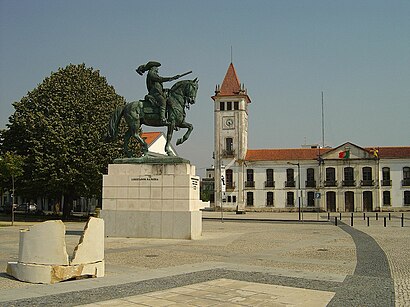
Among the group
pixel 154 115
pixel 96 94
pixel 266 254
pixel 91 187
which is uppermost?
pixel 96 94

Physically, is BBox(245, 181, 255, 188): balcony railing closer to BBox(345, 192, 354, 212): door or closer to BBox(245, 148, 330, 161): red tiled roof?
BBox(245, 148, 330, 161): red tiled roof

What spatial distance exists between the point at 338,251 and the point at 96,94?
27.0 meters

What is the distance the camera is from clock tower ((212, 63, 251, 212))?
76.8 metres

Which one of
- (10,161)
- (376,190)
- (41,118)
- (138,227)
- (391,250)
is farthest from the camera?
(376,190)

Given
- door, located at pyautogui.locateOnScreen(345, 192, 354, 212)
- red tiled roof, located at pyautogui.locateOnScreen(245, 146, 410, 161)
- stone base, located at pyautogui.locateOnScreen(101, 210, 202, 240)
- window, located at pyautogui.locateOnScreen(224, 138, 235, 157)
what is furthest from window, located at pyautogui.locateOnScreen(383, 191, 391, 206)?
stone base, located at pyautogui.locateOnScreen(101, 210, 202, 240)

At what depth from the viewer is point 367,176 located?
73.5m

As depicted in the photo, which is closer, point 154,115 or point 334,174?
point 154,115

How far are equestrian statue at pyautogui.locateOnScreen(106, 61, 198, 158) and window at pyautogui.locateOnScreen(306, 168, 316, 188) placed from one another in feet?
181

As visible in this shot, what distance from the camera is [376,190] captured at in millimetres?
73000

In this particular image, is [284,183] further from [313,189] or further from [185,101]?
[185,101]

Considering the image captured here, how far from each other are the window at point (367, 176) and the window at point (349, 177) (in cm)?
161

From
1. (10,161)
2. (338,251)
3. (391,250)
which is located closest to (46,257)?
(338,251)

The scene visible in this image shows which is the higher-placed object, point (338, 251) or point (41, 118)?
point (41, 118)

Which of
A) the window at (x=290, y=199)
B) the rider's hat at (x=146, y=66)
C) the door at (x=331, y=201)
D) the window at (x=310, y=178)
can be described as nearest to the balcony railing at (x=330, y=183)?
the door at (x=331, y=201)
